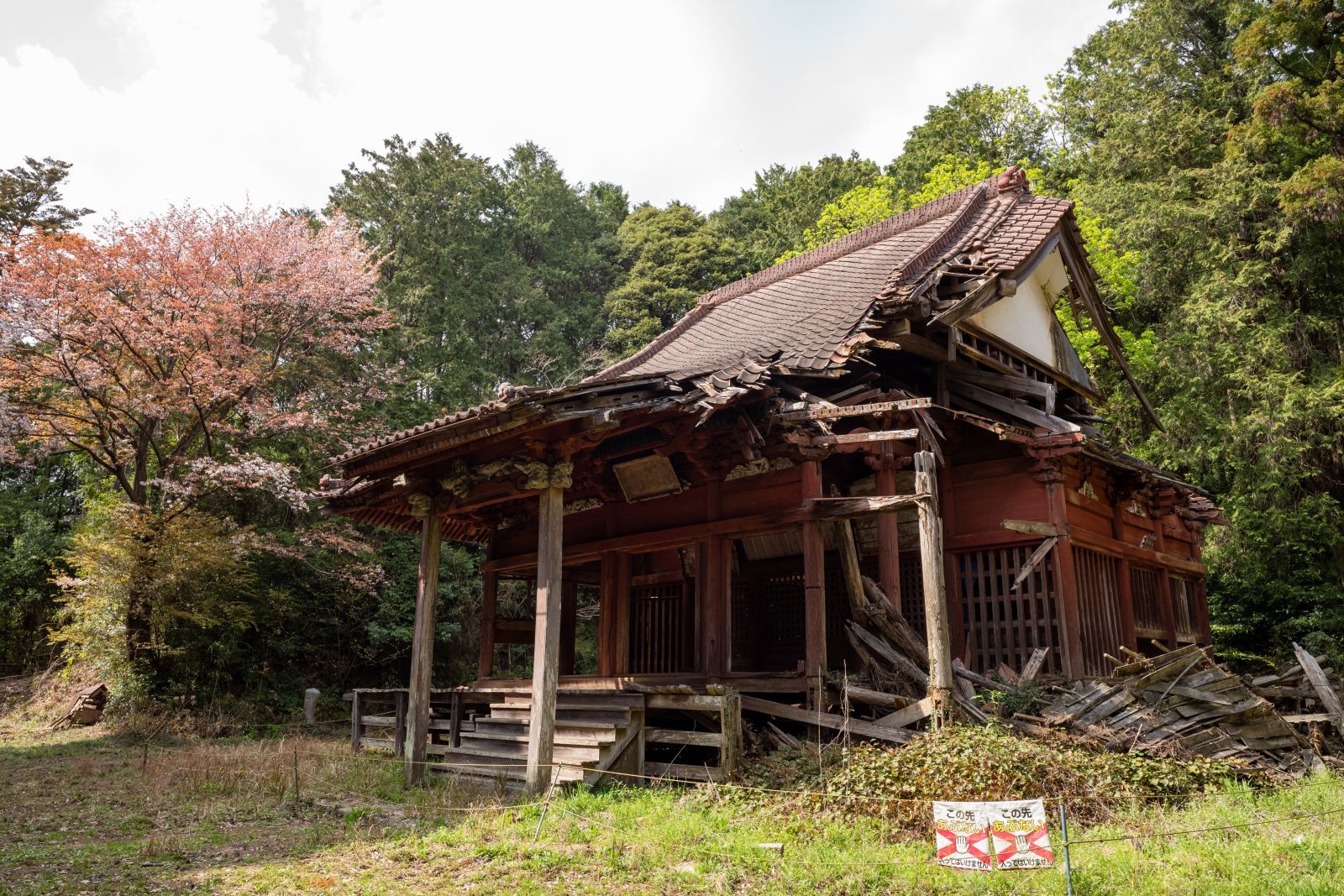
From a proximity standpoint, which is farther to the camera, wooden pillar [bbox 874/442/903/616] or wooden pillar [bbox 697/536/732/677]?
wooden pillar [bbox 874/442/903/616]

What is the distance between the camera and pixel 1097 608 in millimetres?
11883

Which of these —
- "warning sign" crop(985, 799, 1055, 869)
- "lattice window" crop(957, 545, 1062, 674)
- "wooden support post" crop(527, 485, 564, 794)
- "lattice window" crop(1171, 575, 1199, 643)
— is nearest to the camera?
"warning sign" crop(985, 799, 1055, 869)

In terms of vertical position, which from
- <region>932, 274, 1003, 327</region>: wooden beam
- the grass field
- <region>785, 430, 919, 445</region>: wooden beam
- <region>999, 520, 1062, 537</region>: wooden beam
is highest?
<region>932, 274, 1003, 327</region>: wooden beam

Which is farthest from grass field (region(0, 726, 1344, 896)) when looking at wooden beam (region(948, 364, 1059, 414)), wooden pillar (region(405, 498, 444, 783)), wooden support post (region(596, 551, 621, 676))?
wooden beam (region(948, 364, 1059, 414))

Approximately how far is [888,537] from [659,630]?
3.41m

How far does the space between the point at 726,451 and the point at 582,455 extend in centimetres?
170

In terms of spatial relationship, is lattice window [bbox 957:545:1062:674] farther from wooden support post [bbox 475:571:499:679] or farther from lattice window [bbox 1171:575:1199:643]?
wooden support post [bbox 475:571:499:679]

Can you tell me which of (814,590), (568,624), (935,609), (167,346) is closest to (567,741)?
(814,590)

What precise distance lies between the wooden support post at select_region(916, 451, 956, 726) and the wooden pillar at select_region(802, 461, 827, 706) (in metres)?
1.54

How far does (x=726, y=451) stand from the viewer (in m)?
10.6

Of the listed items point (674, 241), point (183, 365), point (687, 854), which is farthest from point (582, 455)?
point (674, 241)

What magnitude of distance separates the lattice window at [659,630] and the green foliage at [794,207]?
72.6 feet

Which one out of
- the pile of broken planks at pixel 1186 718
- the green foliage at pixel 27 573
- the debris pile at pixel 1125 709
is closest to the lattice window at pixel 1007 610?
the debris pile at pixel 1125 709

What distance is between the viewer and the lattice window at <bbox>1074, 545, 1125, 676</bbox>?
1138 centimetres
